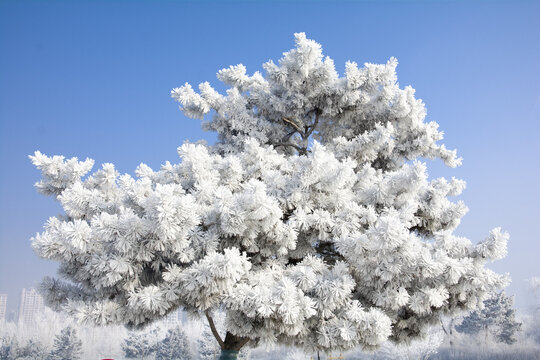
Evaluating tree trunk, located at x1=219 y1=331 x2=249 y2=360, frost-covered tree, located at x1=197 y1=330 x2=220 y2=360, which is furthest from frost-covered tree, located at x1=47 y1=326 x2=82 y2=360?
tree trunk, located at x1=219 y1=331 x2=249 y2=360

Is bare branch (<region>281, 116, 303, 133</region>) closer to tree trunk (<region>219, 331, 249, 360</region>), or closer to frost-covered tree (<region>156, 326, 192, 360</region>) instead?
tree trunk (<region>219, 331, 249, 360</region>)

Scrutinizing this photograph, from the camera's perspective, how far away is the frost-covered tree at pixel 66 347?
20750 millimetres

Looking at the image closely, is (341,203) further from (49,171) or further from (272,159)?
(49,171)

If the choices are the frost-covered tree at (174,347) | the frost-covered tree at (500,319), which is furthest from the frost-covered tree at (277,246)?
the frost-covered tree at (500,319)

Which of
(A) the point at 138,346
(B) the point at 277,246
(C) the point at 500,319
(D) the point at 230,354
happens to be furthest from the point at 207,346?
(B) the point at 277,246

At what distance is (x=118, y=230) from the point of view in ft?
14.0

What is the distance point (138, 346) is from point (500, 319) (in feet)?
58.3

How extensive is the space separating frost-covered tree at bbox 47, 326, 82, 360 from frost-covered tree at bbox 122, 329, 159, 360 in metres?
2.16

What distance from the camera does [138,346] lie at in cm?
2188

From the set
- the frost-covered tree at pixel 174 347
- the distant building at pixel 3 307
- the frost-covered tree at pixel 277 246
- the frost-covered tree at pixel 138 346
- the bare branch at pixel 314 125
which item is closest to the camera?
the frost-covered tree at pixel 277 246

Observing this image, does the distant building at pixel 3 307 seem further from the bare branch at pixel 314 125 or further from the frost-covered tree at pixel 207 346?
the bare branch at pixel 314 125

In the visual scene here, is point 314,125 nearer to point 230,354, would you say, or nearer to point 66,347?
point 230,354

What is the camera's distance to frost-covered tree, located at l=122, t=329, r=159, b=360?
71.4ft

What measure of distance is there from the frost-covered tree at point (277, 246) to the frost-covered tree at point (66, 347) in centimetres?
1723
